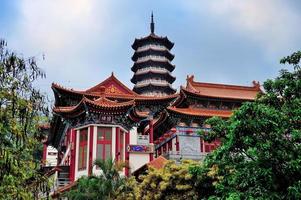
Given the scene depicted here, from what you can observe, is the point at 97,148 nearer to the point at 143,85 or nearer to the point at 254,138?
the point at 254,138

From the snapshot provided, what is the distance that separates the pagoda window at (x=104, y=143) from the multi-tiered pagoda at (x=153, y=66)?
21945mm

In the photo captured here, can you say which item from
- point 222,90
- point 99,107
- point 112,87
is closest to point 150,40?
point 222,90

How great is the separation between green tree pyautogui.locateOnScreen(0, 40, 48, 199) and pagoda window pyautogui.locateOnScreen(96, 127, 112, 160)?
1681 centimetres

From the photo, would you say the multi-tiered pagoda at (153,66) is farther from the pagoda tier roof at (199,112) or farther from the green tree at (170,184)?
the green tree at (170,184)

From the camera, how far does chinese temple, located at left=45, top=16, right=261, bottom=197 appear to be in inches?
995

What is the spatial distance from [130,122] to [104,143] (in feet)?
7.47

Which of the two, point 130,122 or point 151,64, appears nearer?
point 130,122

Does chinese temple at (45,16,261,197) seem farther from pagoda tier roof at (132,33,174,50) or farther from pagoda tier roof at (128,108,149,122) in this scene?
pagoda tier roof at (132,33,174,50)

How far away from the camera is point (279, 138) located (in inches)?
386

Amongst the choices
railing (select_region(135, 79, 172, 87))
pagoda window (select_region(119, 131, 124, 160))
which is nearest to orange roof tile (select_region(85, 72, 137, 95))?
pagoda window (select_region(119, 131, 124, 160))

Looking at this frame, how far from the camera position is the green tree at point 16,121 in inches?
300

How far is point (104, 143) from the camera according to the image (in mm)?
25219

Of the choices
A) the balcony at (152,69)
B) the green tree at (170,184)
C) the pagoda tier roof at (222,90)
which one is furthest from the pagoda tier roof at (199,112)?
the balcony at (152,69)

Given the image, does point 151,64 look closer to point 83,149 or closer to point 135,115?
point 135,115
